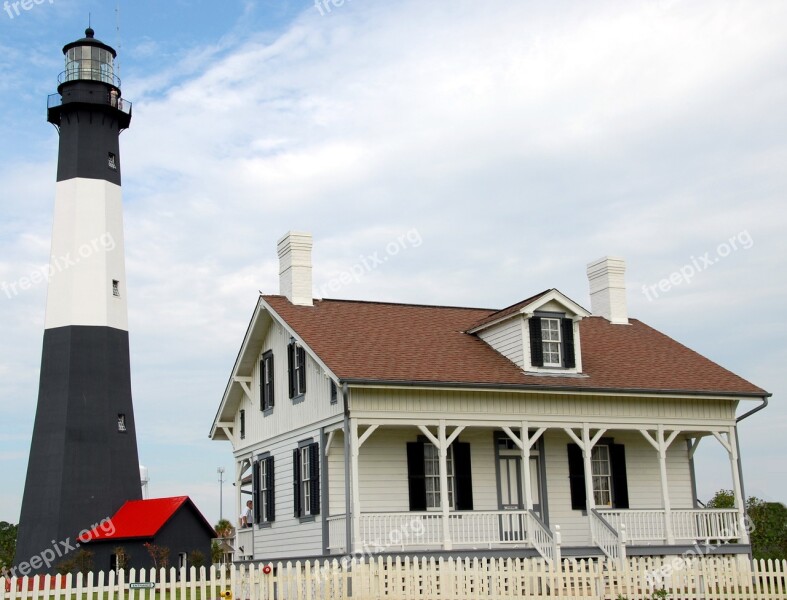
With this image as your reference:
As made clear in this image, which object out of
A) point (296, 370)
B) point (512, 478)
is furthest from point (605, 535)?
point (296, 370)

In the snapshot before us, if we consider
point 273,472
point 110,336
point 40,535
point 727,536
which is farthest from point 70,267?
point 727,536

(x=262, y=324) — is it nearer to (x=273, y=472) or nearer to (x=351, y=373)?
(x=273, y=472)

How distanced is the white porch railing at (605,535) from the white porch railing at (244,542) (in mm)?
8552

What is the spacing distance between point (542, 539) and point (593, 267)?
1013 cm

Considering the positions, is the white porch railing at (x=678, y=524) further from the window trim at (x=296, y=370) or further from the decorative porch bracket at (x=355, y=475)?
the window trim at (x=296, y=370)

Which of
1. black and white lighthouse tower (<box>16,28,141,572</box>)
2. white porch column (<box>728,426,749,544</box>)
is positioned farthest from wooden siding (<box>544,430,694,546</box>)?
black and white lighthouse tower (<box>16,28,141,572</box>)

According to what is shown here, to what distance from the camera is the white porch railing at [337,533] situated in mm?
19938

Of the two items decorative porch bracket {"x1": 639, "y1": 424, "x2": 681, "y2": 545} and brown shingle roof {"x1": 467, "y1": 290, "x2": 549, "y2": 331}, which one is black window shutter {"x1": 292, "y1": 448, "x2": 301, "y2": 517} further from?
decorative porch bracket {"x1": 639, "y1": 424, "x2": 681, "y2": 545}

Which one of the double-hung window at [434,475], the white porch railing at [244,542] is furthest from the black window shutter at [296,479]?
the white porch railing at [244,542]

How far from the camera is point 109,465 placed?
104ft

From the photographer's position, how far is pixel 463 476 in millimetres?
21844

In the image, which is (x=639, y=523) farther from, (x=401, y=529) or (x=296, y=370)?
(x=296, y=370)

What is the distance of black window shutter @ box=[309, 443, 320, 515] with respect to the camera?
21.3m

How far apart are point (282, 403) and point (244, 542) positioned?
409cm
